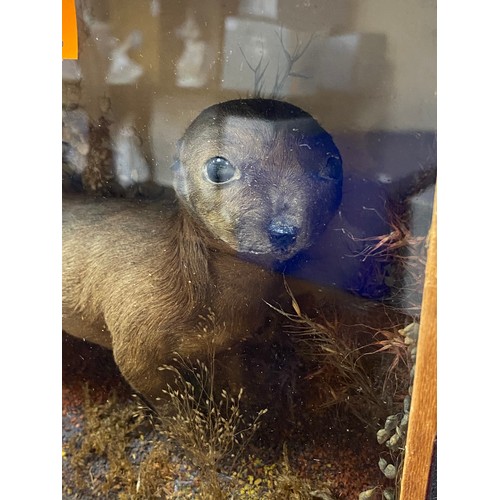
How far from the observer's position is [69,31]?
94 cm

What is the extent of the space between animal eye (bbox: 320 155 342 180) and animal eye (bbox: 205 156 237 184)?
134 mm

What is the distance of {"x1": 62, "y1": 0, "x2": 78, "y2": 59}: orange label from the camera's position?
0.94 m

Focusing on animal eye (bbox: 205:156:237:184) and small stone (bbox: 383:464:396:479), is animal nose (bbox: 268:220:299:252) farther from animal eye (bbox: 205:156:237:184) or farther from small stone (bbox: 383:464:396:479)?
small stone (bbox: 383:464:396:479)

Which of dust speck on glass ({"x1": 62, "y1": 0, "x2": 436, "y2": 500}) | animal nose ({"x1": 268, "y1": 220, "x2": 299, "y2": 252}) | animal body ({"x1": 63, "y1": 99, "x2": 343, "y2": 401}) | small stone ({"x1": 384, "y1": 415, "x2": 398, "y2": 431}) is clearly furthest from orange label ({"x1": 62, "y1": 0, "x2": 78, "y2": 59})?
small stone ({"x1": 384, "y1": 415, "x2": 398, "y2": 431})

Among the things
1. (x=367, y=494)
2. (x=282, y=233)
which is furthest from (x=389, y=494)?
(x=282, y=233)

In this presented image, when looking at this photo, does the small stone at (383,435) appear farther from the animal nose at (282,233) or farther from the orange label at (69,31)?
the orange label at (69,31)

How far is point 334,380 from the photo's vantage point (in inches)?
33.8

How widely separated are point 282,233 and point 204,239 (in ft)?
0.43

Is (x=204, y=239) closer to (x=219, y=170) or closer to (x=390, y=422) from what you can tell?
(x=219, y=170)

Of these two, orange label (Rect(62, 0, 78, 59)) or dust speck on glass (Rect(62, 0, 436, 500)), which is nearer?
dust speck on glass (Rect(62, 0, 436, 500))

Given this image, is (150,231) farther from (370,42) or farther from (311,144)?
(370,42)

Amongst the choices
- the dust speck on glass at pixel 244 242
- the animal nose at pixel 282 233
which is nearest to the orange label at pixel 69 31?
the dust speck on glass at pixel 244 242
